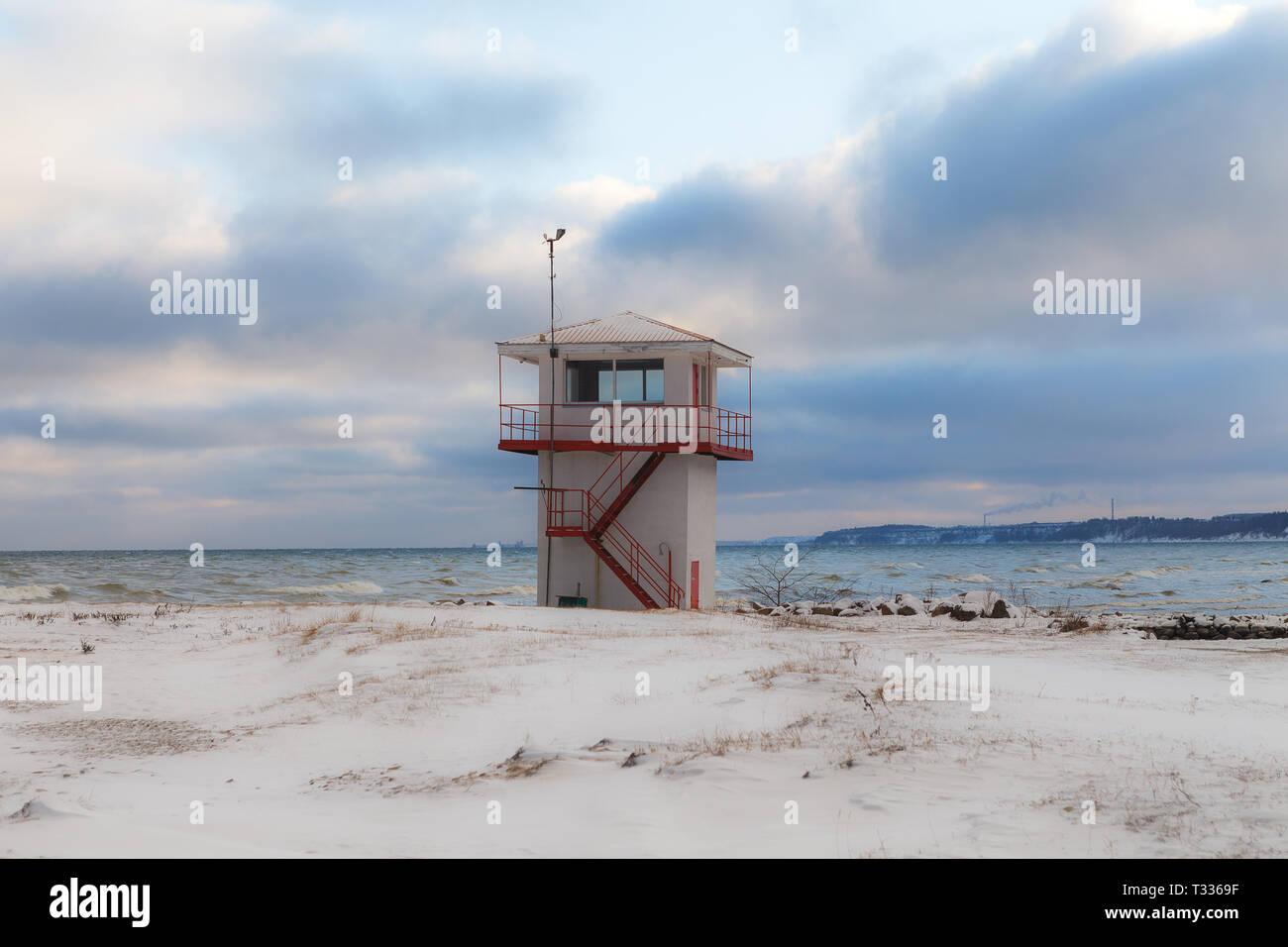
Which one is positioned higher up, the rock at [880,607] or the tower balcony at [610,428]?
the tower balcony at [610,428]

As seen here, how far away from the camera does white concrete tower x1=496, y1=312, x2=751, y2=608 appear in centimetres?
2945

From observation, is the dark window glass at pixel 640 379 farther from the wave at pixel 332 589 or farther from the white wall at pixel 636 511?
the wave at pixel 332 589

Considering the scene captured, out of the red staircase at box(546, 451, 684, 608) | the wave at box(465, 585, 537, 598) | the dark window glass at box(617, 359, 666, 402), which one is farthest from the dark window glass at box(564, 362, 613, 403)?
the wave at box(465, 585, 537, 598)

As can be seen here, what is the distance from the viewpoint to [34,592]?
47656 mm

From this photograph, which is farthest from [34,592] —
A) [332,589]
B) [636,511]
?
[636,511]

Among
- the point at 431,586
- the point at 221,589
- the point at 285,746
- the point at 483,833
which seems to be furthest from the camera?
the point at 431,586

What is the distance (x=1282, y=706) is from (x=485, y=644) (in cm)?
1267

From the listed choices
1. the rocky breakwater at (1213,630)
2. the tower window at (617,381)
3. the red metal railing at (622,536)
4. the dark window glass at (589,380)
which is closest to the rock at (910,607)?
the rocky breakwater at (1213,630)

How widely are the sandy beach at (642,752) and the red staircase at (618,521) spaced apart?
883 cm

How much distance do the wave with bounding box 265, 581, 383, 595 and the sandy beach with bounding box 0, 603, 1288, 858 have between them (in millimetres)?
32517

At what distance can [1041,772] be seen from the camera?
30.1ft

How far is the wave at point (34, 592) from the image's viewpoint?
1795 inches
